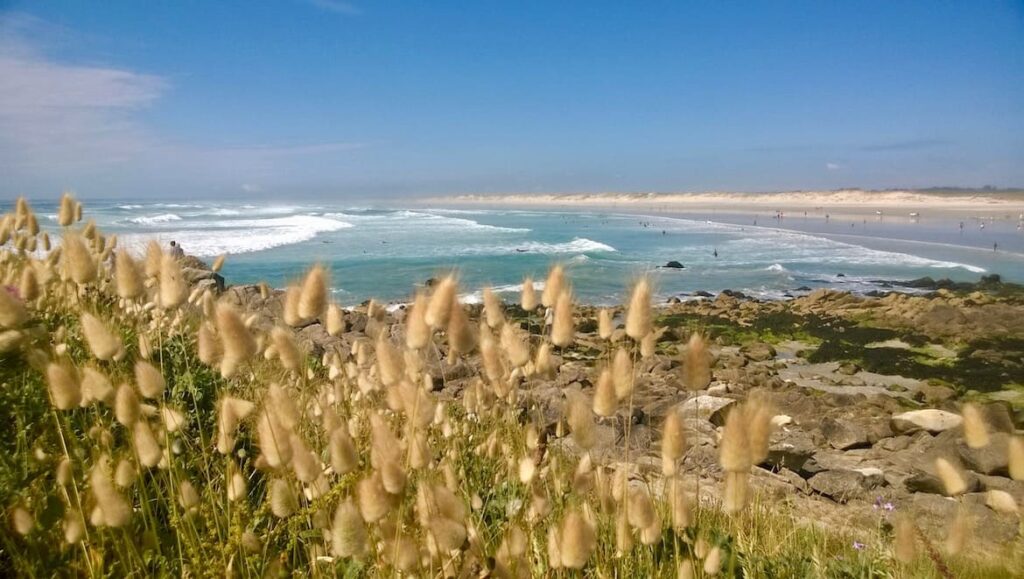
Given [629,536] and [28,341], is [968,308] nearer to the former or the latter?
[629,536]

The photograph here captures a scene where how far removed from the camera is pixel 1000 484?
5.59m

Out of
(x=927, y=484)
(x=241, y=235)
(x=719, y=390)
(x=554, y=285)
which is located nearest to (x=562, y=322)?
(x=554, y=285)

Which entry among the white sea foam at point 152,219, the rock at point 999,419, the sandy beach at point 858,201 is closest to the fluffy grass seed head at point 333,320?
the rock at point 999,419

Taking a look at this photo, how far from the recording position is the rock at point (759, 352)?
1301 centimetres

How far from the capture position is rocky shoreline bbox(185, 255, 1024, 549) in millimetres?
4559

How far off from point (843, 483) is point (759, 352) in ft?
27.6

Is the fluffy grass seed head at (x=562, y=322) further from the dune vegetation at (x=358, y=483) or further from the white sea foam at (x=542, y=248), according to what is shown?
the white sea foam at (x=542, y=248)

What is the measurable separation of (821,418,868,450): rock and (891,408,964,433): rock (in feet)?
2.58

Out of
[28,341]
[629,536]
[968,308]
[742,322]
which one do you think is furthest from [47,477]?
[968,308]

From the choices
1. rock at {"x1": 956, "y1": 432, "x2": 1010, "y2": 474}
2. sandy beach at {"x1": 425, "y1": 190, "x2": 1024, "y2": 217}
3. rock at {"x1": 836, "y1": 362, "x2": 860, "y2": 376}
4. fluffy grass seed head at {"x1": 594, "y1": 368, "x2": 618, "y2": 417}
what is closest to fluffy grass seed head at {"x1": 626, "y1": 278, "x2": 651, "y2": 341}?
fluffy grass seed head at {"x1": 594, "y1": 368, "x2": 618, "y2": 417}

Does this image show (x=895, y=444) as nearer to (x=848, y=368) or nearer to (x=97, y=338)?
(x=848, y=368)

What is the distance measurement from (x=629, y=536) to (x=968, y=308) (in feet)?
59.0

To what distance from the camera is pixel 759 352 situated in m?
13.2

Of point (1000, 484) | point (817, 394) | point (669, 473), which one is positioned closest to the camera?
point (669, 473)
